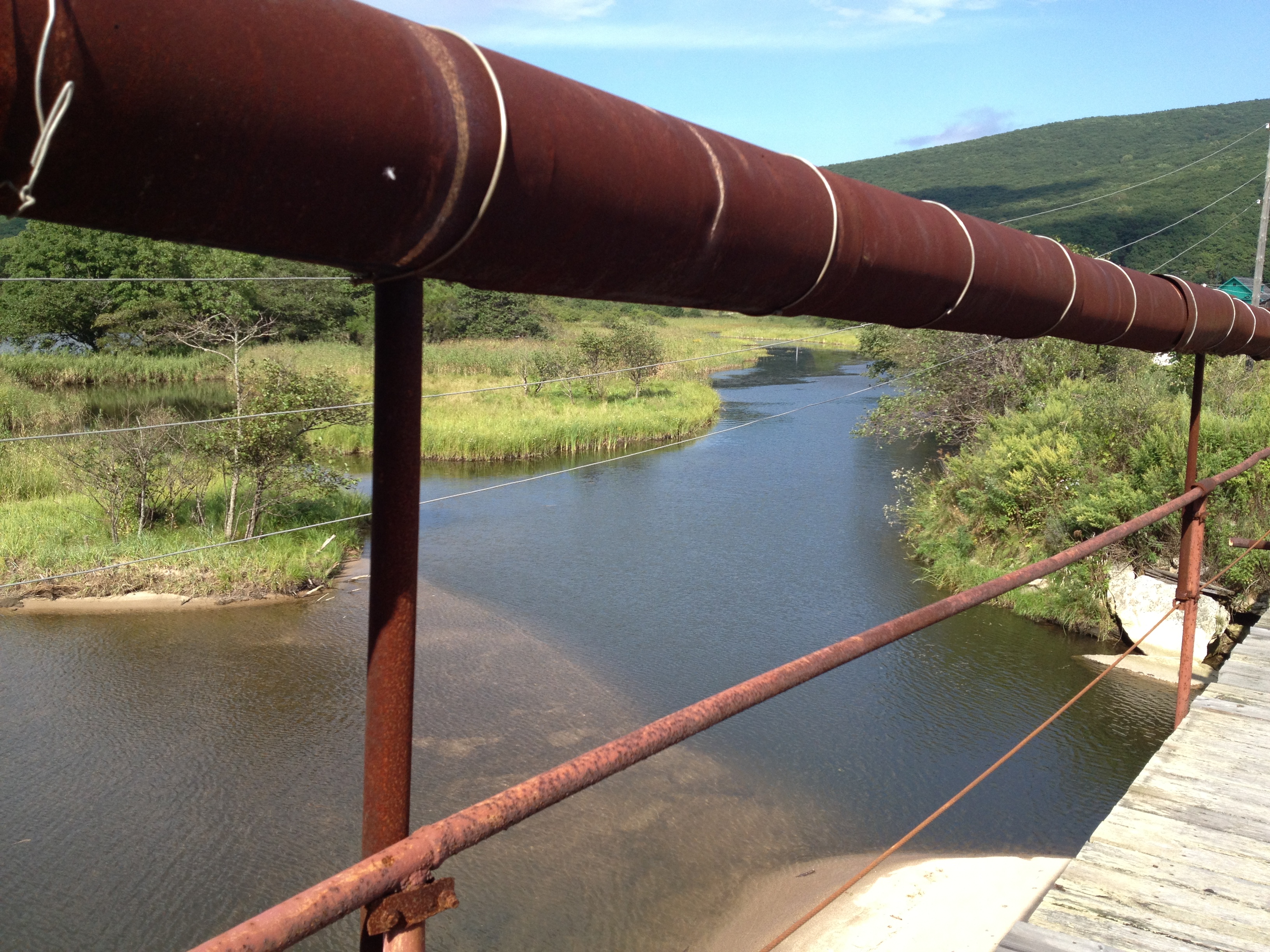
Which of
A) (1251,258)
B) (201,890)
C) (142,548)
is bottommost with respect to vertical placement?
(201,890)

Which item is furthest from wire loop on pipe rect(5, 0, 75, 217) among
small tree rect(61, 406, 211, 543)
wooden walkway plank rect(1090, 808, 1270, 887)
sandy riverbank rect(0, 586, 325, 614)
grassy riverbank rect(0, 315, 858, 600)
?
small tree rect(61, 406, 211, 543)

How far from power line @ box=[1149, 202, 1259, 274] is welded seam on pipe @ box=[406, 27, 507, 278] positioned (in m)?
41.3

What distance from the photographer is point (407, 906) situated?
41.5 inches

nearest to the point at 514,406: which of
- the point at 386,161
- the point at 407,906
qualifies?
the point at 407,906

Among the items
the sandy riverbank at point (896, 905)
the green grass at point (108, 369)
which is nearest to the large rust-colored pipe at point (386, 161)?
the sandy riverbank at point (896, 905)

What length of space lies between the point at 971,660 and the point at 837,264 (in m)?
8.16

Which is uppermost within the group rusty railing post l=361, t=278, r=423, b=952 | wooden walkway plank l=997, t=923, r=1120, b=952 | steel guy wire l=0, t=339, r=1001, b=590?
rusty railing post l=361, t=278, r=423, b=952

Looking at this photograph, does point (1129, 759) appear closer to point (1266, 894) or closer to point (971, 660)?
point (971, 660)

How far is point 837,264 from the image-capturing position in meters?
1.53

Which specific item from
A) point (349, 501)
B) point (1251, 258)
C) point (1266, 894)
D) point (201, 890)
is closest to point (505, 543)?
point (349, 501)

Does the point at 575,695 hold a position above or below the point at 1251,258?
below

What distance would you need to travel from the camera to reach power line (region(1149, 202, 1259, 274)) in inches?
1636

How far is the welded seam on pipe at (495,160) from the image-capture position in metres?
0.93

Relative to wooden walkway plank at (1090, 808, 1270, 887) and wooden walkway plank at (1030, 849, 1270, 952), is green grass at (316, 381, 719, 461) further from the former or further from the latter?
wooden walkway plank at (1030, 849, 1270, 952)
